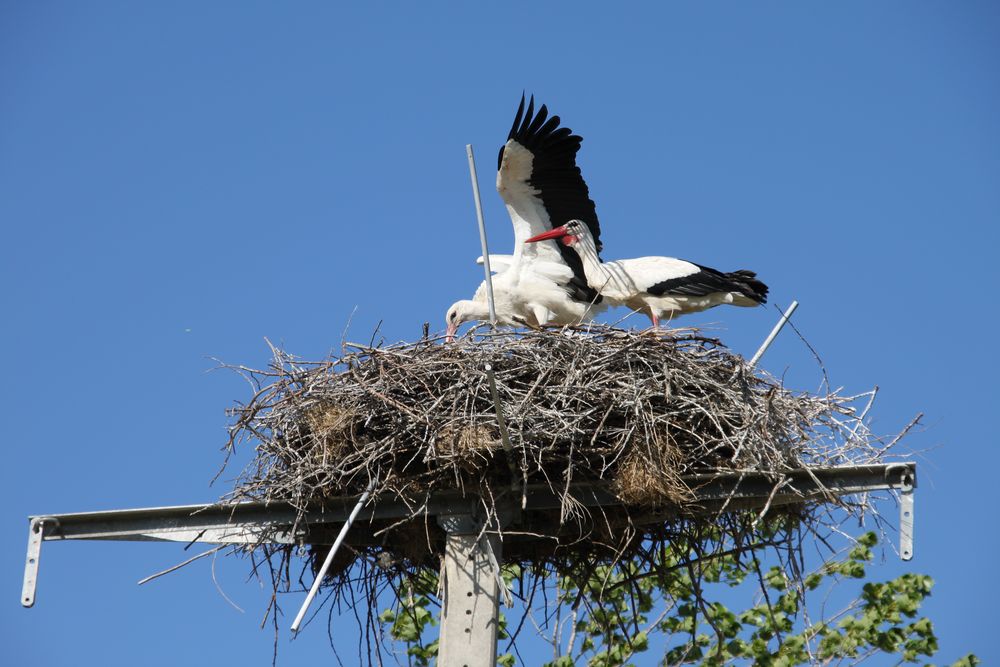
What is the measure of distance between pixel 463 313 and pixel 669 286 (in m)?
1.57

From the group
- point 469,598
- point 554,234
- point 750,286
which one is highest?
point 554,234

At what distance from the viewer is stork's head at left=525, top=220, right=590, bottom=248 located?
415 inches

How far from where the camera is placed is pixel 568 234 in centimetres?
1055

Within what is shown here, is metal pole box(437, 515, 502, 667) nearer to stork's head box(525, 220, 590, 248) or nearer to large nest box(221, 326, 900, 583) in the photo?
large nest box(221, 326, 900, 583)

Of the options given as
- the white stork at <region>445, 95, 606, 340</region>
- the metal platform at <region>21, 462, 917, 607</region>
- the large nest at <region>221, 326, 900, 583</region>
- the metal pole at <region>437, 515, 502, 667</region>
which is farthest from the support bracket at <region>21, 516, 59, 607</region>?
the white stork at <region>445, 95, 606, 340</region>

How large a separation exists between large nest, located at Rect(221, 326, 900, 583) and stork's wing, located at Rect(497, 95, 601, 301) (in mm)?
3213

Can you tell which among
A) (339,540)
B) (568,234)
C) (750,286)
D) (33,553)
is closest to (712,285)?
(750,286)

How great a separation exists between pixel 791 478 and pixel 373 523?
224cm

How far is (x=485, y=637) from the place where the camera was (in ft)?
21.4

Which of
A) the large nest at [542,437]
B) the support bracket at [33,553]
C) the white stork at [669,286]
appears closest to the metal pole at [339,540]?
the large nest at [542,437]

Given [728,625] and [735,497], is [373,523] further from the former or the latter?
[728,625]

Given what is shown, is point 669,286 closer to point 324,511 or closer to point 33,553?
point 324,511

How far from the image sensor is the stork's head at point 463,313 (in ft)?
34.5

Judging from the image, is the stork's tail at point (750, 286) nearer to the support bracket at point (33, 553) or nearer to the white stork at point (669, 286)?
the white stork at point (669, 286)
